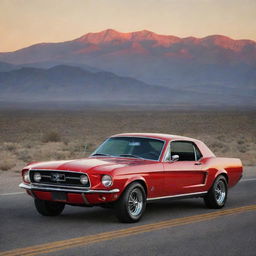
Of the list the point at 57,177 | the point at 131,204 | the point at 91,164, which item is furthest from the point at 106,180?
the point at 57,177

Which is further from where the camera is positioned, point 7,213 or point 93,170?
point 7,213

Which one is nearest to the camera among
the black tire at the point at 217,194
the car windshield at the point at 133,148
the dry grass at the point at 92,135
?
the car windshield at the point at 133,148

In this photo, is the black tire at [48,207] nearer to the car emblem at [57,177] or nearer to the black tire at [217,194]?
the car emblem at [57,177]

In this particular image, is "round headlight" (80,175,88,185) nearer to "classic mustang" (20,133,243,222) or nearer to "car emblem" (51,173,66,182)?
"classic mustang" (20,133,243,222)

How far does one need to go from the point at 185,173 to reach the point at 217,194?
1219 millimetres

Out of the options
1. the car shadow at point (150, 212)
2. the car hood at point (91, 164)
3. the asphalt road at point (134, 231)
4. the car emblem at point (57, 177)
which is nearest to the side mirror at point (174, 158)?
the car hood at point (91, 164)

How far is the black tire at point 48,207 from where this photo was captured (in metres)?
10.4

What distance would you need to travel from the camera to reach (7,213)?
11.0 metres

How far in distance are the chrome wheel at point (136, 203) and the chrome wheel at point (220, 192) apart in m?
2.46

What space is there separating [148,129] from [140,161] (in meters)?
49.5

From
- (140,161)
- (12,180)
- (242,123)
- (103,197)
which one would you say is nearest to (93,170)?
(103,197)

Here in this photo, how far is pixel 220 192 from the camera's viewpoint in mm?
12250

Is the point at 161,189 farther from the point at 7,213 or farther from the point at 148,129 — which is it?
the point at 148,129

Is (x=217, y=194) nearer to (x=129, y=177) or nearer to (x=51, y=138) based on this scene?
(x=129, y=177)
